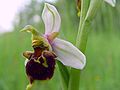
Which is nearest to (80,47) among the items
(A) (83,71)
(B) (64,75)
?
(B) (64,75)

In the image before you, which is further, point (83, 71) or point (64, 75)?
point (83, 71)

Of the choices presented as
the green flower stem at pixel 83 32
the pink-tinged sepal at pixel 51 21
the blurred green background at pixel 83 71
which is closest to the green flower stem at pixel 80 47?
the green flower stem at pixel 83 32

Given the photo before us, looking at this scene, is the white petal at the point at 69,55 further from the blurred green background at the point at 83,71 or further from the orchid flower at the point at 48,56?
the blurred green background at the point at 83,71

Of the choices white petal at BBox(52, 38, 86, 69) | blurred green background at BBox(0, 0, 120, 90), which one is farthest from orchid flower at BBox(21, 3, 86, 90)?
blurred green background at BBox(0, 0, 120, 90)

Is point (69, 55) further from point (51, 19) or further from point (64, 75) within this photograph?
point (51, 19)

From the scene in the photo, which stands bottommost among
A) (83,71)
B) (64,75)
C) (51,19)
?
(83,71)

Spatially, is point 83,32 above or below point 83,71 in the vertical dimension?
above

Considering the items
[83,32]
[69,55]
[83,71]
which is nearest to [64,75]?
[69,55]

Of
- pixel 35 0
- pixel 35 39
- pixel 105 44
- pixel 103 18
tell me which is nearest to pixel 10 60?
pixel 35 0
